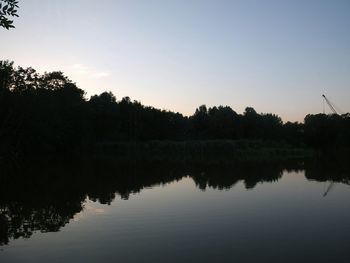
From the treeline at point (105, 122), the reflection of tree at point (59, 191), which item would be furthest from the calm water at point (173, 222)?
the treeline at point (105, 122)

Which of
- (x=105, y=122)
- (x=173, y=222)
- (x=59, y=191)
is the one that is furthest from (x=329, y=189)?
(x=105, y=122)

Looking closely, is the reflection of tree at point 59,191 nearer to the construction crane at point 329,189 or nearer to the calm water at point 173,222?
the calm water at point 173,222

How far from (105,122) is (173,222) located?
71.7 m

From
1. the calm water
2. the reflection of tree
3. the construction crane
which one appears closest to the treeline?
the reflection of tree

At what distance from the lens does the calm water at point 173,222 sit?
37.5 ft

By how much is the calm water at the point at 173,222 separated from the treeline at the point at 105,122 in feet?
75.4

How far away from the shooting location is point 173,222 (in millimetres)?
15461

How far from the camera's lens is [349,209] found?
728 inches

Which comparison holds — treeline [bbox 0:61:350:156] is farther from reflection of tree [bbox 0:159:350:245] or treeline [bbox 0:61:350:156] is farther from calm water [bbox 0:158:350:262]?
calm water [bbox 0:158:350:262]

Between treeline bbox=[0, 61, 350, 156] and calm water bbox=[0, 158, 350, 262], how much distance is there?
22988 millimetres

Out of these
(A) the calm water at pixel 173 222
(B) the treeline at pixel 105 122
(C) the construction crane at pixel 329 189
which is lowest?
(A) the calm water at pixel 173 222

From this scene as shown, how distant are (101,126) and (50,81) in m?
17.3

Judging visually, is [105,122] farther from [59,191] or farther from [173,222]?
[173,222]

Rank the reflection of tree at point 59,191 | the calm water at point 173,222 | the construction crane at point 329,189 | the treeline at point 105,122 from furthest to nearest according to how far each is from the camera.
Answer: the treeline at point 105,122
the construction crane at point 329,189
the reflection of tree at point 59,191
the calm water at point 173,222
